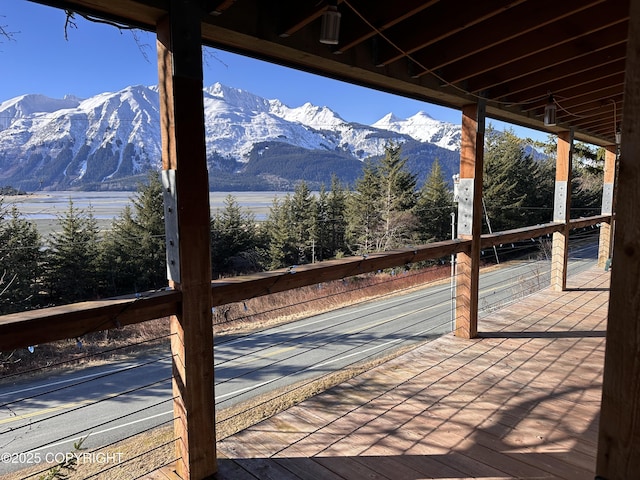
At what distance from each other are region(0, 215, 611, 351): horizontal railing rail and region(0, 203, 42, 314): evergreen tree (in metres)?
12.1

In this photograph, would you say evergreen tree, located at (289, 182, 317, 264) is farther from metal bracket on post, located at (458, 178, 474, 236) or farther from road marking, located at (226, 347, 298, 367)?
metal bracket on post, located at (458, 178, 474, 236)

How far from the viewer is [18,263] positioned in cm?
1245

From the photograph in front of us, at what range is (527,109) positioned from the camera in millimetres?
3963

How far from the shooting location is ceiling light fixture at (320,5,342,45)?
167 cm

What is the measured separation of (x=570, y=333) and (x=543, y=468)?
2.21m

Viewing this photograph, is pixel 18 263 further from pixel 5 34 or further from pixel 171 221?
pixel 171 221

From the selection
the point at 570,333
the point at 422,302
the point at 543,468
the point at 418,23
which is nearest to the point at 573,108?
the point at 570,333

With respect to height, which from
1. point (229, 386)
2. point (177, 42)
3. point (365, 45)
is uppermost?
point (365, 45)

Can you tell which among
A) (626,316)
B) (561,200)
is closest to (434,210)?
(561,200)

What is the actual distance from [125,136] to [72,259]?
241ft

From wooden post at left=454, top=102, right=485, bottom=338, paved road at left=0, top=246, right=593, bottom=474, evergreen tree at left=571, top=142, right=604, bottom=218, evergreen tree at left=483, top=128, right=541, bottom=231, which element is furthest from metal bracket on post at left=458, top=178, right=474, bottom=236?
evergreen tree at left=483, top=128, right=541, bottom=231

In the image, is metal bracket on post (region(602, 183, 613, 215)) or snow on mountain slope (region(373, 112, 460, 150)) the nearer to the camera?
metal bracket on post (region(602, 183, 613, 215))

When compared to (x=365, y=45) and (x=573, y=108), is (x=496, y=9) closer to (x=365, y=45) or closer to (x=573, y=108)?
(x=365, y=45)

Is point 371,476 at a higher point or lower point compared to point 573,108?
lower
